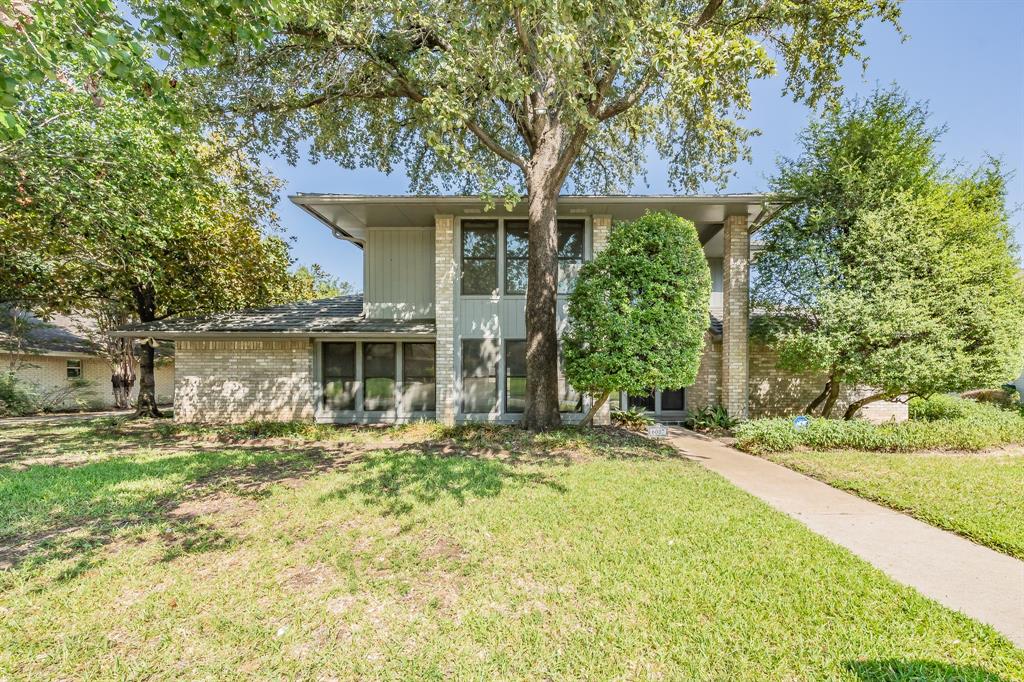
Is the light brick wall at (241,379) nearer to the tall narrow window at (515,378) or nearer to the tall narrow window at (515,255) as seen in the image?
the tall narrow window at (515,378)

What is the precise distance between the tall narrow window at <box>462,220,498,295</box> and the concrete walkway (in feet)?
22.9

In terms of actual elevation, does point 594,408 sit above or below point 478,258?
below

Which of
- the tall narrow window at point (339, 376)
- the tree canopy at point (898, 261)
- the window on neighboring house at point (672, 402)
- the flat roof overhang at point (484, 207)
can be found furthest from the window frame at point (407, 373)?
the tree canopy at point (898, 261)

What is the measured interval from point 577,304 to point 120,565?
7302mm

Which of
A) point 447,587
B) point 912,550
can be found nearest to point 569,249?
point 912,550

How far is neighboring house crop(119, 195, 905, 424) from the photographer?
10352 mm

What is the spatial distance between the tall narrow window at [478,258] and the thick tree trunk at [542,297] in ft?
6.18

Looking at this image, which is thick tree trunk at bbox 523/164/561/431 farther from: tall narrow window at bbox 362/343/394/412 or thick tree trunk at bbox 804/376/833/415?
thick tree trunk at bbox 804/376/833/415

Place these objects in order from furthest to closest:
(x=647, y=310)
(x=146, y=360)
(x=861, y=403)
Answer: (x=146, y=360)
(x=861, y=403)
(x=647, y=310)

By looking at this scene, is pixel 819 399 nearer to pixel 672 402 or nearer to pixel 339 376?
pixel 672 402

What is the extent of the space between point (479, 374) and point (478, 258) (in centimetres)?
303

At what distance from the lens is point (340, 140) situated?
11.6 m

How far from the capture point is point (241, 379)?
1137 centimetres

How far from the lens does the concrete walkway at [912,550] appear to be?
2.95 m
